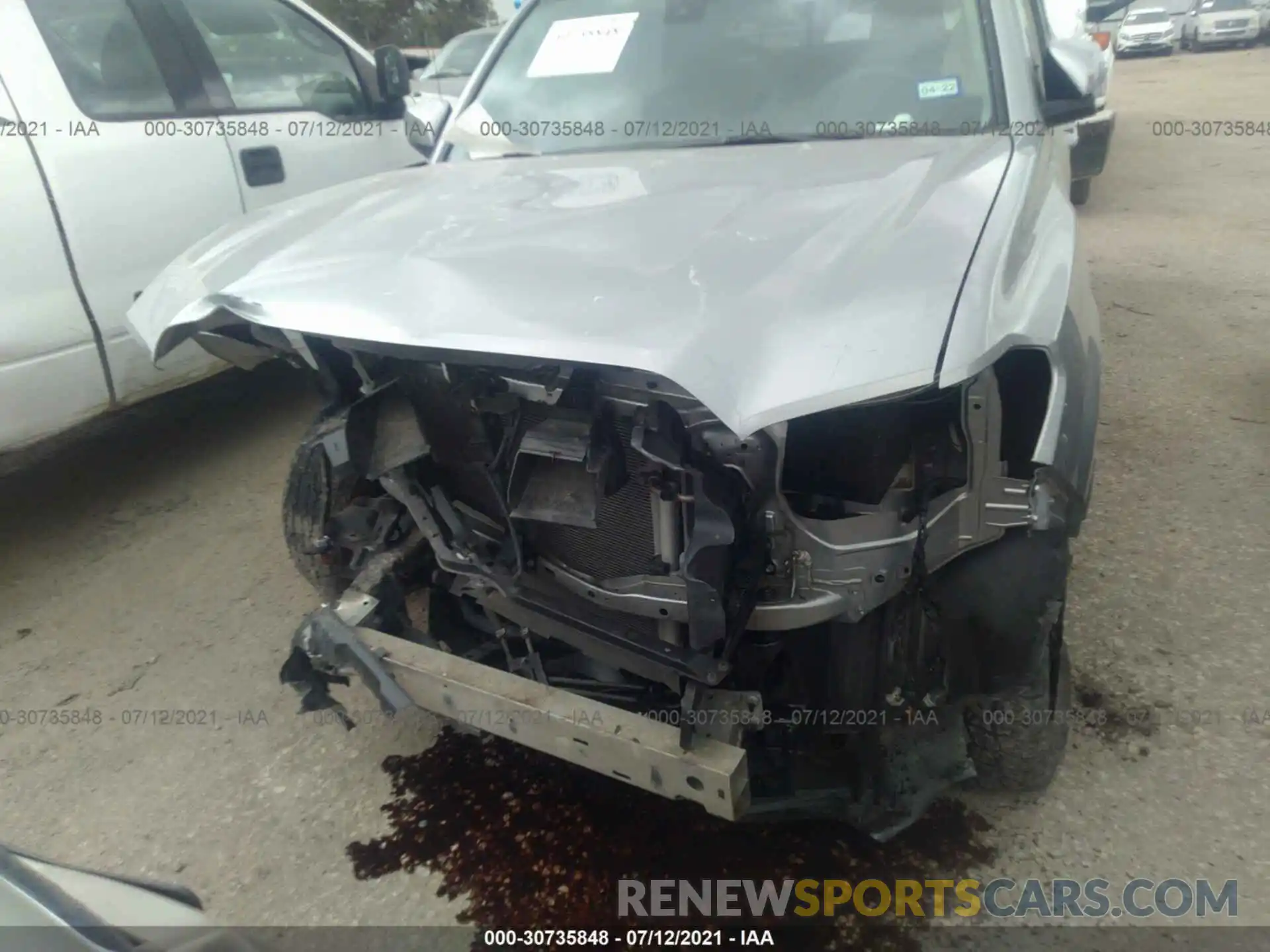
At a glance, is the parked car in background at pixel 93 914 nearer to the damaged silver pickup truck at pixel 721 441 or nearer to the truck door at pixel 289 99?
the damaged silver pickup truck at pixel 721 441

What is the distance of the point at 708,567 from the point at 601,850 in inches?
33.9

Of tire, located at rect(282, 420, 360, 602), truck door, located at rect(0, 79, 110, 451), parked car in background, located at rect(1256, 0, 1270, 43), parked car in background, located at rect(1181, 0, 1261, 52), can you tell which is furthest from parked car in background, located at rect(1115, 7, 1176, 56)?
tire, located at rect(282, 420, 360, 602)

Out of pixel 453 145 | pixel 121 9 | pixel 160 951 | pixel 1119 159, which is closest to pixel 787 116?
pixel 453 145

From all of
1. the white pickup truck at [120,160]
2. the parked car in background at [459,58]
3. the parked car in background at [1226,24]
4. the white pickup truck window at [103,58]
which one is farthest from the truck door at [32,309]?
the parked car in background at [1226,24]

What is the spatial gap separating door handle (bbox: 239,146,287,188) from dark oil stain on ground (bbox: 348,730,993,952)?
103 inches

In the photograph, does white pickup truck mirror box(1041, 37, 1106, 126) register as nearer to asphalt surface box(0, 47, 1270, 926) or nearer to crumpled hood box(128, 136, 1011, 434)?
Result: crumpled hood box(128, 136, 1011, 434)

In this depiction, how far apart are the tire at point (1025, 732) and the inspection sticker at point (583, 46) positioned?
2117 millimetres

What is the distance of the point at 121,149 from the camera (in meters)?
3.22

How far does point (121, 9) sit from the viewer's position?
3.42 metres

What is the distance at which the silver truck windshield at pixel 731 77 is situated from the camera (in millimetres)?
2459

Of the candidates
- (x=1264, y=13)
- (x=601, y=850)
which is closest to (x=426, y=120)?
(x=601, y=850)

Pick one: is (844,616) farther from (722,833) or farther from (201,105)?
(201,105)

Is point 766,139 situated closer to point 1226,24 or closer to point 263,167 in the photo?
point 263,167

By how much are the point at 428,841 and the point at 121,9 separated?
3.28 meters
